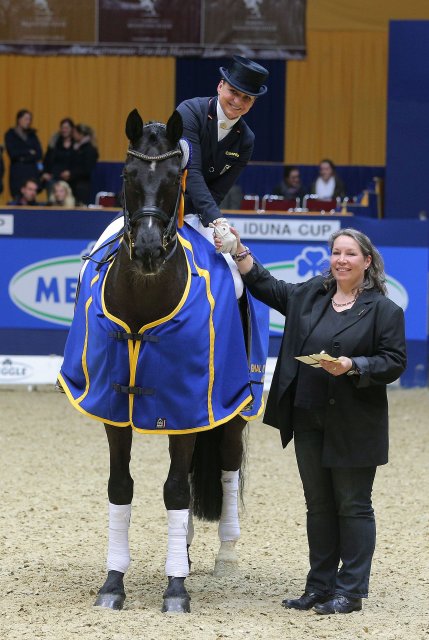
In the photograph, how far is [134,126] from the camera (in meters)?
4.27

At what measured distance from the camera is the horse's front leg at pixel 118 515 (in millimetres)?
4668

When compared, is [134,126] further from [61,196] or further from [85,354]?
[61,196]

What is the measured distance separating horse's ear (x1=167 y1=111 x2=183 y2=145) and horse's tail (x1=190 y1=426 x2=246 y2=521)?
1.59 m

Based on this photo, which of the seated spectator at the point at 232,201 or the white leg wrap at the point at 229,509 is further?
the seated spectator at the point at 232,201

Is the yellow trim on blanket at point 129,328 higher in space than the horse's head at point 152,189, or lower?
lower

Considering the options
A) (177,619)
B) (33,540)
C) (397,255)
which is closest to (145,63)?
(397,255)

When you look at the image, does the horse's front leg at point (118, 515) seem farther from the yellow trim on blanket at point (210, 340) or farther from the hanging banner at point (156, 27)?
the hanging banner at point (156, 27)

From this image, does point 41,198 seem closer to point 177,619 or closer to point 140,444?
point 140,444

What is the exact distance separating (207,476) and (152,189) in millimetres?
Result: 1688

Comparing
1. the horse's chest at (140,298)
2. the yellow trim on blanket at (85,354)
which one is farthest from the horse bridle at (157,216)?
the yellow trim on blanket at (85,354)

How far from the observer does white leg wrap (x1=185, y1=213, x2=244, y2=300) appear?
4.92 m

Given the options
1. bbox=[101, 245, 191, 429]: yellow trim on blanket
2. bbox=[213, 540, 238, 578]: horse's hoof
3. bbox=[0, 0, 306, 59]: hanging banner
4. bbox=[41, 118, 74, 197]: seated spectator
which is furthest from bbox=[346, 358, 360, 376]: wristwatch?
bbox=[0, 0, 306, 59]: hanging banner

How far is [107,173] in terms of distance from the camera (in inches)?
782

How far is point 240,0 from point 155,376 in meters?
14.2
